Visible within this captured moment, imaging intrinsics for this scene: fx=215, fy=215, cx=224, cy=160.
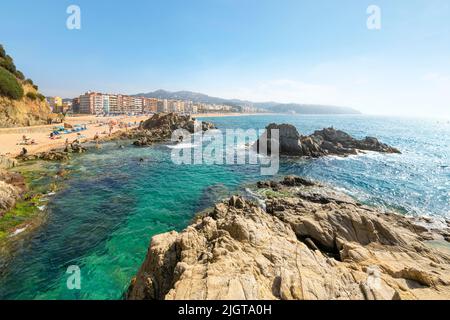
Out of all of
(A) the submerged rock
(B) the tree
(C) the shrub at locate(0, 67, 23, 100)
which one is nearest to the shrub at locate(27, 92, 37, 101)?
(C) the shrub at locate(0, 67, 23, 100)

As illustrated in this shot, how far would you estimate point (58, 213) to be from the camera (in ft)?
58.4

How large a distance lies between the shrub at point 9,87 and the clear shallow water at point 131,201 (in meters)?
32.3

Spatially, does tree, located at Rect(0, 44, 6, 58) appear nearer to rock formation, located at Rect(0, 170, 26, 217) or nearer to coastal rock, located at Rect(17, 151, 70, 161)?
coastal rock, located at Rect(17, 151, 70, 161)

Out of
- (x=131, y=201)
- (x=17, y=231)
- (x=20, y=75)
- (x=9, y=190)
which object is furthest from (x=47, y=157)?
(x=20, y=75)

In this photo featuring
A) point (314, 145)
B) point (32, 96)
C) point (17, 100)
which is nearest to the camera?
point (314, 145)

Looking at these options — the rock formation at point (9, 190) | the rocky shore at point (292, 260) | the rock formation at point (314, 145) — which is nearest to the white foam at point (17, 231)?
the rock formation at point (9, 190)

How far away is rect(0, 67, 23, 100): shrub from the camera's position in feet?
162

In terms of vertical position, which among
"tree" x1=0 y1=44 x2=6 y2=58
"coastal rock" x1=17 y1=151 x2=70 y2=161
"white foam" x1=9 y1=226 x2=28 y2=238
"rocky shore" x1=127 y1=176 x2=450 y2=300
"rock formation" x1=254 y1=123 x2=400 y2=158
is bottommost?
"white foam" x1=9 y1=226 x2=28 y2=238

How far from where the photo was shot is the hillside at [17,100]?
50406 millimetres

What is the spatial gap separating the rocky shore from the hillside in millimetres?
64156

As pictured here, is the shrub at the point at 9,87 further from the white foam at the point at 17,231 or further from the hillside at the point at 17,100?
the white foam at the point at 17,231

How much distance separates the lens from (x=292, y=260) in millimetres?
9367

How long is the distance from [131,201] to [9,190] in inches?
400

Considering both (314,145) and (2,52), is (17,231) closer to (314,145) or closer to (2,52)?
(314,145)
